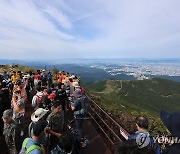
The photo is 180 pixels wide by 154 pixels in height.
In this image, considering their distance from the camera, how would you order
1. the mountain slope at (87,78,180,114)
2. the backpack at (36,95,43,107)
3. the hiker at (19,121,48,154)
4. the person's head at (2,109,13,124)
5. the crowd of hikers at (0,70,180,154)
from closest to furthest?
1. the crowd of hikers at (0,70,180,154)
2. the hiker at (19,121,48,154)
3. the person's head at (2,109,13,124)
4. the backpack at (36,95,43,107)
5. the mountain slope at (87,78,180,114)

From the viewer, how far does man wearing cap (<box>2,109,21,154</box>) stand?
464cm

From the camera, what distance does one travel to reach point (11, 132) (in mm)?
4648

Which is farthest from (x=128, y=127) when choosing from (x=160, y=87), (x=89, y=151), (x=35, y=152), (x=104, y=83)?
(x=160, y=87)

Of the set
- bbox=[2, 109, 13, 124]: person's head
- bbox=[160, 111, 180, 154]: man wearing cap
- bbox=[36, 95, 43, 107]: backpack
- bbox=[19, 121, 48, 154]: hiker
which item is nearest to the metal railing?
bbox=[19, 121, 48, 154]: hiker

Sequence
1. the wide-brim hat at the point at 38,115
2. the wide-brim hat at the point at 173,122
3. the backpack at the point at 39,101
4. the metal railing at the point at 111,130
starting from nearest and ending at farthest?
1. the wide-brim hat at the point at 173,122
2. the wide-brim hat at the point at 38,115
3. the metal railing at the point at 111,130
4. the backpack at the point at 39,101

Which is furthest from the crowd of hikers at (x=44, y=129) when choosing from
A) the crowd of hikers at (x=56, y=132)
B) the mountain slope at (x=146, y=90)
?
the mountain slope at (x=146, y=90)

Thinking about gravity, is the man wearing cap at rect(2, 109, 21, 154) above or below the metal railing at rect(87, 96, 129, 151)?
above

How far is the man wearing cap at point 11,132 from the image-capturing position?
464cm

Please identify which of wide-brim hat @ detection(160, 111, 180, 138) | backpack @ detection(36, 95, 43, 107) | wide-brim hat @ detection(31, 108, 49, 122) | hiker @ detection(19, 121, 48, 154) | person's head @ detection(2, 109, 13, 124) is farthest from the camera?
backpack @ detection(36, 95, 43, 107)

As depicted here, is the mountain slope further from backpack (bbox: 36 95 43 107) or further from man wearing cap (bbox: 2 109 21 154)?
man wearing cap (bbox: 2 109 21 154)

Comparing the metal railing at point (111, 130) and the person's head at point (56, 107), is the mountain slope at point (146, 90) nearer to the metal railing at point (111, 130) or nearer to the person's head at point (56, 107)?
the metal railing at point (111, 130)

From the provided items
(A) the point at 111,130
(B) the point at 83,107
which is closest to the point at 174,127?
(A) the point at 111,130

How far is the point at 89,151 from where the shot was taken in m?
6.91

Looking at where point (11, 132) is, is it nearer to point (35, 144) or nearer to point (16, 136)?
point (16, 136)
